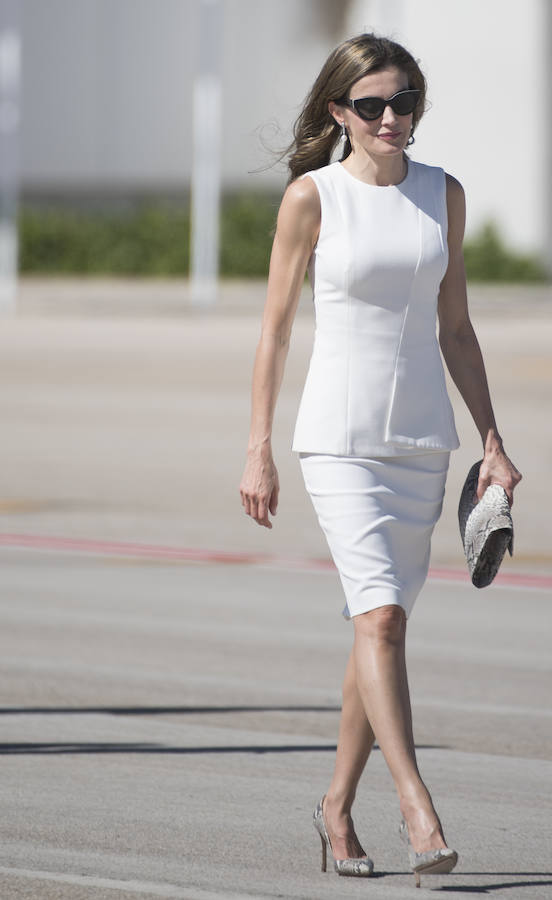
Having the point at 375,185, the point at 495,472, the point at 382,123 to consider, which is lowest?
the point at 495,472

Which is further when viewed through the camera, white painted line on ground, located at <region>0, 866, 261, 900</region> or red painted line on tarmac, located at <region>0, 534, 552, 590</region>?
red painted line on tarmac, located at <region>0, 534, 552, 590</region>

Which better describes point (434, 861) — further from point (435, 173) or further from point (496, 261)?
point (496, 261)

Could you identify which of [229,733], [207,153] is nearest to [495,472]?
[229,733]

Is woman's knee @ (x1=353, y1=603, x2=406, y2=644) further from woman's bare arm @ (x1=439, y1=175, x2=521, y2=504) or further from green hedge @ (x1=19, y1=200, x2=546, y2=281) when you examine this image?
green hedge @ (x1=19, y1=200, x2=546, y2=281)

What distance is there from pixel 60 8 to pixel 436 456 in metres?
57.8

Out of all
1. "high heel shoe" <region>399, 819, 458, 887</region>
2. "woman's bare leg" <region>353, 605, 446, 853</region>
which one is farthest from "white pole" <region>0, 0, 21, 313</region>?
"high heel shoe" <region>399, 819, 458, 887</region>

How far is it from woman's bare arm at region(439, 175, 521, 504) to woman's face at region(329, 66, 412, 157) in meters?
0.19

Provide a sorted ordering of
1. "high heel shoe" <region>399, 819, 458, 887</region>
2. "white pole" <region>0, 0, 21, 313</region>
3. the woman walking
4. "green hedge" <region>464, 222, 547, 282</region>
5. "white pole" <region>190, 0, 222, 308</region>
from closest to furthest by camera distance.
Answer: "high heel shoe" <region>399, 819, 458, 887</region> → the woman walking → "white pole" <region>190, 0, 222, 308</region> → "white pole" <region>0, 0, 21, 313</region> → "green hedge" <region>464, 222, 547, 282</region>

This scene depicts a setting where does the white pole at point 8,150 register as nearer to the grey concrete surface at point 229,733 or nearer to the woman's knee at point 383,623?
the grey concrete surface at point 229,733

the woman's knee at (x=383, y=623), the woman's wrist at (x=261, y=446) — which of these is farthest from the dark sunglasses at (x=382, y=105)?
the woman's knee at (x=383, y=623)

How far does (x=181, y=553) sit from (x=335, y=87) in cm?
659

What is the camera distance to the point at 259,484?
14.6 feet

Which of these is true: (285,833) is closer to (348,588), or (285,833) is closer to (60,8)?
(348,588)

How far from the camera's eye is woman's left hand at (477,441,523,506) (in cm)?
451
